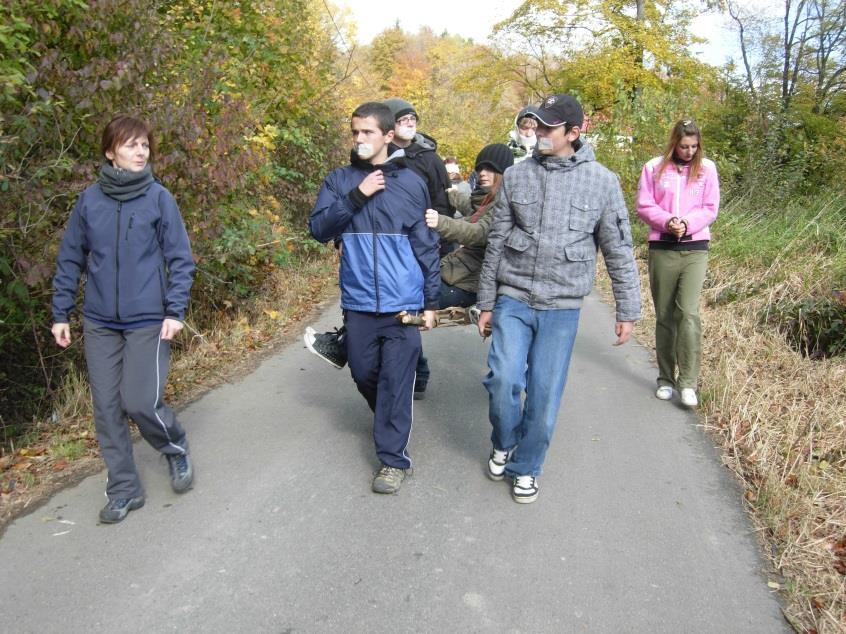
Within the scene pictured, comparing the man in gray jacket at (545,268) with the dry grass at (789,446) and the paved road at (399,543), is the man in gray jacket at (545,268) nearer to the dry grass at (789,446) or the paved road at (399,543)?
the paved road at (399,543)

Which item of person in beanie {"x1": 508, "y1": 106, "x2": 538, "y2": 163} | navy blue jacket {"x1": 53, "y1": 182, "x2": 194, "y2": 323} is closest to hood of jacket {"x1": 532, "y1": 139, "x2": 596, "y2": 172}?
navy blue jacket {"x1": 53, "y1": 182, "x2": 194, "y2": 323}

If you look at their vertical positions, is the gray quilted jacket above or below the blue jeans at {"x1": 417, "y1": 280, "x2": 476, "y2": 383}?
above

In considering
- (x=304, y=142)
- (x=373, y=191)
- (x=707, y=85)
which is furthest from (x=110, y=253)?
(x=707, y=85)

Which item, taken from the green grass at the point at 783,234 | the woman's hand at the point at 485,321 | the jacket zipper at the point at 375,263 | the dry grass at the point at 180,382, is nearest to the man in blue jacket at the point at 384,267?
the jacket zipper at the point at 375,263

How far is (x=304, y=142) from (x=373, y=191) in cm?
719

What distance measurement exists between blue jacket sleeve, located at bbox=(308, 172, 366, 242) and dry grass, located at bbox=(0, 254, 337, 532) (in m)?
2.00

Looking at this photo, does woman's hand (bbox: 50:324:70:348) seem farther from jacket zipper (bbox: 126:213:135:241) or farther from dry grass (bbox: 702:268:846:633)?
dry grass (bbox: 702:268:846:633)

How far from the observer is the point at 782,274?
843cm

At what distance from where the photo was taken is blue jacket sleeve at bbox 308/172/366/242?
154 inches

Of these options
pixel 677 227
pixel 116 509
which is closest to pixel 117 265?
pixel 116 509

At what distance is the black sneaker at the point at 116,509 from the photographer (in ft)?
12.0

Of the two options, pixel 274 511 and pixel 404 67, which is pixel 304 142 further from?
pixel 404 67

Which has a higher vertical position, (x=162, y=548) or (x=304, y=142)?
(x=304, y=142)

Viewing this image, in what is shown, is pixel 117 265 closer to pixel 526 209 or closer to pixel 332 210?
pixel 332 210
